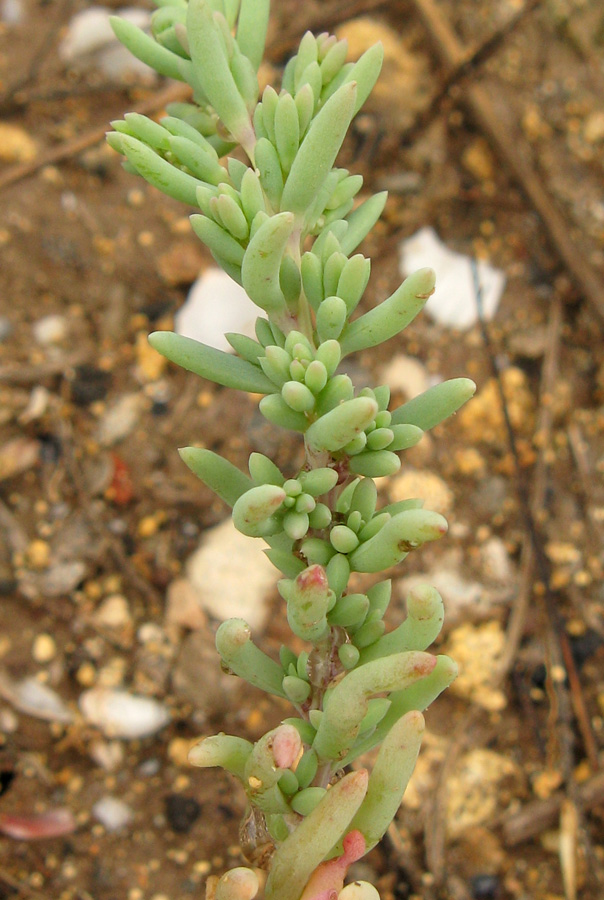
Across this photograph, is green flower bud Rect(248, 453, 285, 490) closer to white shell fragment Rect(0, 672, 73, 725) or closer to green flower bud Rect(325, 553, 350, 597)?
green flower bud Rect(325, 553, 350, 597)

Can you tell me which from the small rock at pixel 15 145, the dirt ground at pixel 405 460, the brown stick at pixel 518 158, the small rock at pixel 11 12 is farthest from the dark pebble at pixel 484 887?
the small rock at pixel 11 12

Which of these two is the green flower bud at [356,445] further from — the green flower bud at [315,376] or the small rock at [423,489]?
the small rock at [423,489]

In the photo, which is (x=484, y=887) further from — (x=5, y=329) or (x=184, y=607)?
(x=5, y=329)

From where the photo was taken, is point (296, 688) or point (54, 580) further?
point (54, 580)

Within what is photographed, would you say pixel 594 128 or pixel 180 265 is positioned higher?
pixel 594 128

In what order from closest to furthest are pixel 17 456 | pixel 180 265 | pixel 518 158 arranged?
pixel 17 456
pixel 180 265
pixel 518 158

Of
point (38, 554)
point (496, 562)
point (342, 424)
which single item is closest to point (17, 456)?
point (38, 554)
